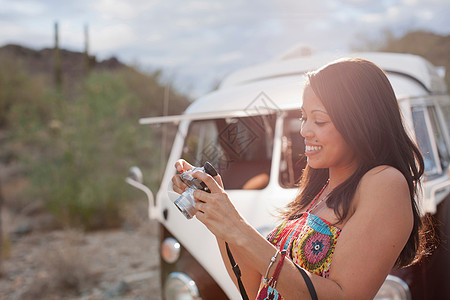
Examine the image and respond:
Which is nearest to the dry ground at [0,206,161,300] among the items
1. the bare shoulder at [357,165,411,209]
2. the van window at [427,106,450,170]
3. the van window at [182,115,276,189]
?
the van window at [182,115,276,189]

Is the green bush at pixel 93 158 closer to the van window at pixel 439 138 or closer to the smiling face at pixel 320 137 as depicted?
the van window at pixel 439 138

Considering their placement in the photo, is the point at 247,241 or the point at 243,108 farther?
the point at 243,108

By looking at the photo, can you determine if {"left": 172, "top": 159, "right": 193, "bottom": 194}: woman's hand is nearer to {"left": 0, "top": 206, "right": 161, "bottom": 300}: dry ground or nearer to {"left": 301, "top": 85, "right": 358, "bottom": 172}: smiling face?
{"left": 301, "top": 85, "right": 358, "bottom": 172}: smiling face

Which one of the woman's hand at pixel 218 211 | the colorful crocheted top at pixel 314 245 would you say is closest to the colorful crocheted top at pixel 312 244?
the colorful crocheted top at pixel 314 245

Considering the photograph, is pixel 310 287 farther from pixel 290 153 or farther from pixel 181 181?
pixel 290 153

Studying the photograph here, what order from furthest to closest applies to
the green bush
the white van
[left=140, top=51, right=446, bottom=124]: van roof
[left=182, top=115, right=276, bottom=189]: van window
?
the green bush → [left=140, top=51, right=446, bottom=124]: van roof → the white van → [left=182, top=115, right=276, bottom=189]: van window

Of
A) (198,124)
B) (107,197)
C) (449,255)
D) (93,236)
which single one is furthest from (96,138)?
(449,255)

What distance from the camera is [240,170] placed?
83.2 inches

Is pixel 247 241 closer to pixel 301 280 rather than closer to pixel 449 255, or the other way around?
pixel 301 280

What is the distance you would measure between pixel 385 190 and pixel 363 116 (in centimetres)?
19

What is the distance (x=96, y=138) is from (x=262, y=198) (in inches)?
275

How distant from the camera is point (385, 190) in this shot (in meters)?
1.06

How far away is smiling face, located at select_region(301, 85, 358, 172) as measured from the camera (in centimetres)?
117

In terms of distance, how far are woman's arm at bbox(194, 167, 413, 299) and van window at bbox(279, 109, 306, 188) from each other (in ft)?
3.41
